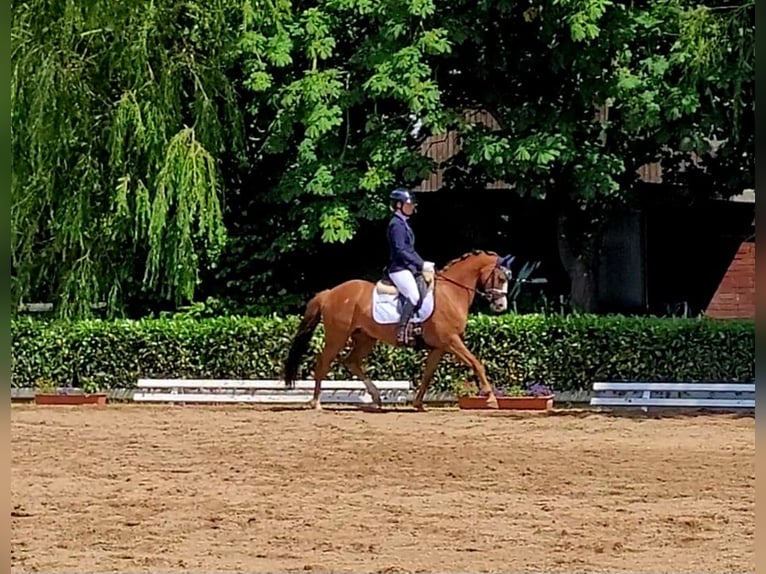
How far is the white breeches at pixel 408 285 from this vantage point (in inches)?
574

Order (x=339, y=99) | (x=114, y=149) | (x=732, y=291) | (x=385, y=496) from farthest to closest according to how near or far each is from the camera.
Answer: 1. (x=732, y=291)
2. (x=339, y=99)
3. (x=114, y=149)
4. (x=385, y=496)

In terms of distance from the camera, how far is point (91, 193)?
1777cm

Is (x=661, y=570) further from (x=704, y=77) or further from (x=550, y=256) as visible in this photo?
(x=550, y=256)

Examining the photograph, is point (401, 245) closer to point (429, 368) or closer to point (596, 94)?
point (429, 368)

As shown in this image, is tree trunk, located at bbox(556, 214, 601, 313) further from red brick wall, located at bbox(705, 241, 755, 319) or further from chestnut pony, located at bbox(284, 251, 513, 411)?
chestnut pony, located at bbox(284, 251, 513, 411)

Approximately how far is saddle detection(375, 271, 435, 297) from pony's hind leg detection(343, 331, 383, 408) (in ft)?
2.70

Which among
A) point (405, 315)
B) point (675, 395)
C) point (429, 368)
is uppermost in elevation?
point (405, 315)

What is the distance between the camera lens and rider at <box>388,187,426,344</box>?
14266mm

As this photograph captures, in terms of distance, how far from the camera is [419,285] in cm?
1471

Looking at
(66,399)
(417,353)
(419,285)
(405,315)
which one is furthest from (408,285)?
(66,399)

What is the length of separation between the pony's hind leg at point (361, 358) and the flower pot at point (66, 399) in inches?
150

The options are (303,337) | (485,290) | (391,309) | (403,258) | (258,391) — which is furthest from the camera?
(258,391)

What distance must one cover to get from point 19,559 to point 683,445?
22.9 feet

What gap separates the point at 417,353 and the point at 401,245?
10.3ft
